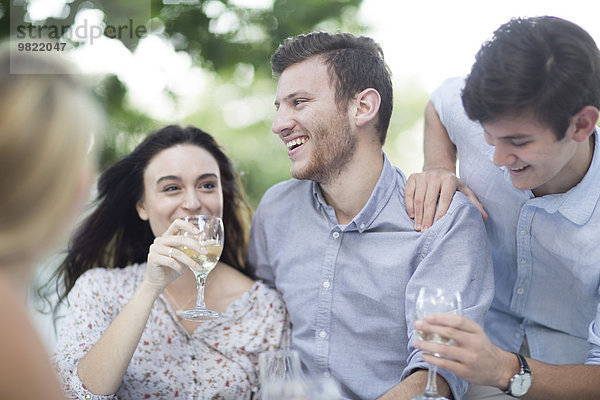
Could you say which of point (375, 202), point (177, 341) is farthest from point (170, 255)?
point (375, 202)

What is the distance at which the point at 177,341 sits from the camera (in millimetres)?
2959

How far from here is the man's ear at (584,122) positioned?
2.28 meters

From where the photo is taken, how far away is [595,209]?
2490mm

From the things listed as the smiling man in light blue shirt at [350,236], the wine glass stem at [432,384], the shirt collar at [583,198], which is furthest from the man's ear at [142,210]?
the shirt collar at [583,198]

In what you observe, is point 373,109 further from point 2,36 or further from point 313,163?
point 2,36

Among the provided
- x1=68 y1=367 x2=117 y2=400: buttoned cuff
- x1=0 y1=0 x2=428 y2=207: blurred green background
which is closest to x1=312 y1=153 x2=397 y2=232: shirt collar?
x1=68 y1=367 x2=117 y2=400: buttoned cuff

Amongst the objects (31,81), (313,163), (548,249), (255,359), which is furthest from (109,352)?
(548,249)

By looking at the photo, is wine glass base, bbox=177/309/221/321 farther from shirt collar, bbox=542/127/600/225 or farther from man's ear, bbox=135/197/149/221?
shirt collar, bbox=542/127/600/225

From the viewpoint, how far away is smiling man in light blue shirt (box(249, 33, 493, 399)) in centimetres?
264

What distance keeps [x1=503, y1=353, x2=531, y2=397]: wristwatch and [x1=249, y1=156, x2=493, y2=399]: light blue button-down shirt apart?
0.97 ft

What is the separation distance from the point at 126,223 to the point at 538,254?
2.03 m

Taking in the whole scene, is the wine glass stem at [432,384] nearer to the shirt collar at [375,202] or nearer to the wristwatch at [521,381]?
the wristwatch at [521,381]

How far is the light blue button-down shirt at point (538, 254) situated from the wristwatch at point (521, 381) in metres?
0.38

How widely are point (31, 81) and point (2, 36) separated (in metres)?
3.39
